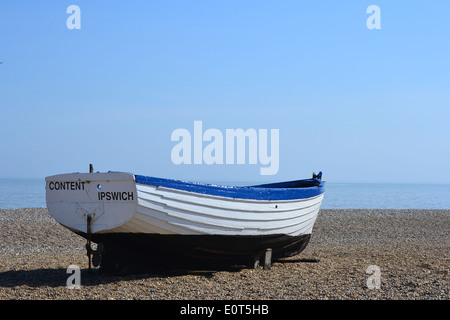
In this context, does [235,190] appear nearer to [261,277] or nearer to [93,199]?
[261,277]

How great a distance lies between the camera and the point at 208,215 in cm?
911

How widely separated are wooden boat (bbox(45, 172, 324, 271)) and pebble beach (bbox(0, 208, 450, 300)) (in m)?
0.35

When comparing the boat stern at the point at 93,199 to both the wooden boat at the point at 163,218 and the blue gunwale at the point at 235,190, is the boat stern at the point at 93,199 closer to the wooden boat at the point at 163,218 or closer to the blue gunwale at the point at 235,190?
the wooden boat at the point at 163,218

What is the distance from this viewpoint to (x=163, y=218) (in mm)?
8703

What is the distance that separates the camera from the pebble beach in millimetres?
8070

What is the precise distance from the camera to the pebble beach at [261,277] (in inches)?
318

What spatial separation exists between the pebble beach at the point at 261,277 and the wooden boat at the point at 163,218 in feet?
1.16

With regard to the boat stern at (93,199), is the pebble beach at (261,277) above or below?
below

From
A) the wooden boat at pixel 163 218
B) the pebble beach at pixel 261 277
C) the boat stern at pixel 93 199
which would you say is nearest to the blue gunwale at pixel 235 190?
the wooden boat at pixel 163 218

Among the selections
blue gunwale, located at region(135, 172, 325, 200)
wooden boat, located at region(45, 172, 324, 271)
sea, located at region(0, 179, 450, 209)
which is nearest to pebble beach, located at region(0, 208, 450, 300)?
wooden boat, located at region(45, 172, 324, 271)

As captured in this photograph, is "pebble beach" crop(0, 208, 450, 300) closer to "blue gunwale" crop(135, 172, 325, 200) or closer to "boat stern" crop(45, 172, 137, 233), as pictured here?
"boat stern" crop(45, 172, 137, 233)
